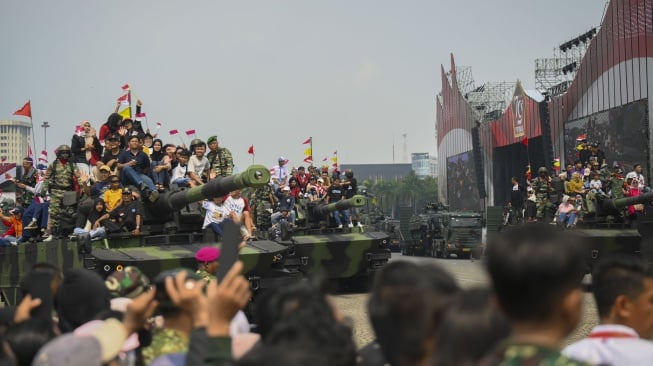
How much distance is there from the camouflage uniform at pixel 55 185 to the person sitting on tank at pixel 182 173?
5.51ft

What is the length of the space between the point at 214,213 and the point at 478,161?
43.5m

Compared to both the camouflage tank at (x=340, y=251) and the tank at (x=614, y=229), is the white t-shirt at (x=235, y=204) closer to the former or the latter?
the camouflage tank at (x=340, y=251)

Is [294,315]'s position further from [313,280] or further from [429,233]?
[429,233]

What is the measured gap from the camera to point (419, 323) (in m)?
3.55

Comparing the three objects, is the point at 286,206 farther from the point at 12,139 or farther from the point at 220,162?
the point at 12,139

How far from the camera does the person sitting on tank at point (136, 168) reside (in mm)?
15609

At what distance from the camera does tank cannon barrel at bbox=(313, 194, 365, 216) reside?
2153cm

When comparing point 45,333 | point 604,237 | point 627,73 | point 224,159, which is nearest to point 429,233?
point 627,73

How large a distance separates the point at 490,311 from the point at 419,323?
1.19 feet

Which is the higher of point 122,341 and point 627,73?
point 627,73

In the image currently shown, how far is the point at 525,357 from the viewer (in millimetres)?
2730

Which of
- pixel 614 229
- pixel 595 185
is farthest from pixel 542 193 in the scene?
pixel 614 229

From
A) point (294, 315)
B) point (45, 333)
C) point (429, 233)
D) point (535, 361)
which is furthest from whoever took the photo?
point (429, 233)

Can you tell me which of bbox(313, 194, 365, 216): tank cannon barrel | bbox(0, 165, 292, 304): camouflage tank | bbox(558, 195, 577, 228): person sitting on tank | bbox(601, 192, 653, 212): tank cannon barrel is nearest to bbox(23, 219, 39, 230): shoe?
bbox(0, 165, 292, 304): camouflage tank
